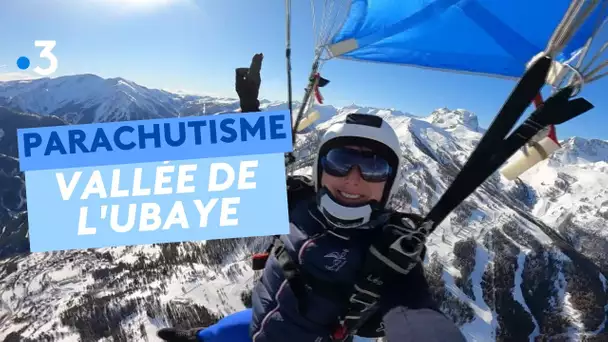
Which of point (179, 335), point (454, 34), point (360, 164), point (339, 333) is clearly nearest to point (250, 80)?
point (360, 164)

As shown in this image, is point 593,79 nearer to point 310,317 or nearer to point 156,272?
point 310,317

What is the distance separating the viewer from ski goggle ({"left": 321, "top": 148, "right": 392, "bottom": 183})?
11.9 ft

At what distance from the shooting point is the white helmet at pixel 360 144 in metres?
3.52

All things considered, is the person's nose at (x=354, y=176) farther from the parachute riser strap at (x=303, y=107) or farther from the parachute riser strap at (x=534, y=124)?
the parachute riser strap at (x=303, y=107)

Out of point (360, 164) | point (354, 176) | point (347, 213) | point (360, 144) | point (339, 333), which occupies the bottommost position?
point (339, 333)

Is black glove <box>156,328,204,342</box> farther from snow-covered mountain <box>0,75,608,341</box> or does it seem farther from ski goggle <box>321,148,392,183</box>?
snow-covered mountain <box>0,75,608,341</box>

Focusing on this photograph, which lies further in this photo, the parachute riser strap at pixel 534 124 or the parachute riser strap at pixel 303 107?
the parachute riser strap at pixel 303 107

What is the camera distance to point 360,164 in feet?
11.9

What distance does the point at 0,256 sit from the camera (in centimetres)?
16138

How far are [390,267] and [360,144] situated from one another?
4.00 ft

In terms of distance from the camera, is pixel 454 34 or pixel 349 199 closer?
pixel 349 199

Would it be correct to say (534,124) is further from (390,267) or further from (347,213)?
(347,213)

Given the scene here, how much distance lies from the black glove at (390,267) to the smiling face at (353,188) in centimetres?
41

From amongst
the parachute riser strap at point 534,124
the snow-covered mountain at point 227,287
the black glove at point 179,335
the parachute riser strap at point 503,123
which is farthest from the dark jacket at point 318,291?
the snow-covered mountain at point 227,287
